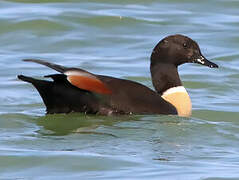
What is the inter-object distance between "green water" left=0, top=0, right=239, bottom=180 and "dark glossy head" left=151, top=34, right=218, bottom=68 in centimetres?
59

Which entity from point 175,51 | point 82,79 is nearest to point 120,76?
point 175,51

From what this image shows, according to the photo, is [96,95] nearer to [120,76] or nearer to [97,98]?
[97,98]

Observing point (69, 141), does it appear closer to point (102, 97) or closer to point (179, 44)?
point (102, 97)

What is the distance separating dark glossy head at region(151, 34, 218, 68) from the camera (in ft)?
38.2

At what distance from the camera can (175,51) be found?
1171 cm

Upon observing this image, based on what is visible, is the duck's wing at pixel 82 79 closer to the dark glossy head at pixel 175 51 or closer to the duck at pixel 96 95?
the duck at pixel 96 95

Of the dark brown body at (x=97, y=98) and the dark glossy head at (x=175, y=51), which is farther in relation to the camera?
the dark glossy head at (x=175, y=51)

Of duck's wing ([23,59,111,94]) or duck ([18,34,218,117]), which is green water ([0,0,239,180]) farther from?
duck's wing ([23,59,111,94])

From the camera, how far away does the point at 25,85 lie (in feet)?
42.7

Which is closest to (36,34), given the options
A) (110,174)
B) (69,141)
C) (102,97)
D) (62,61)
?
(62,61)

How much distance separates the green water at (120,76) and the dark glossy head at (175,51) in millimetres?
590

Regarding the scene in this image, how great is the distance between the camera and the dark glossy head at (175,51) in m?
11.6

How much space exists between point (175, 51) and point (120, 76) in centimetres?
206

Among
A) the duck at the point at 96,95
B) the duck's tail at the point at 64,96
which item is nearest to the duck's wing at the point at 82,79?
the duck at the point at 96,95
